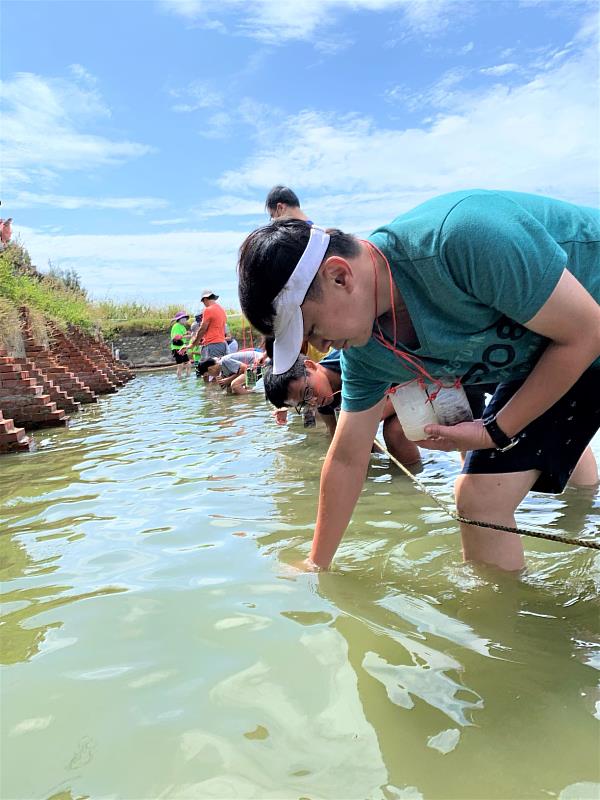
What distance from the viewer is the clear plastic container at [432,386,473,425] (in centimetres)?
186

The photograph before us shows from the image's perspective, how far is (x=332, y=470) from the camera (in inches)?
87.0

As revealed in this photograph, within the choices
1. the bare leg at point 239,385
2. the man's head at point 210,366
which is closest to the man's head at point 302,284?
the bare leg at point 239,385

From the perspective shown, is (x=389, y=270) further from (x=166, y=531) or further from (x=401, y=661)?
(x=166, y=531)

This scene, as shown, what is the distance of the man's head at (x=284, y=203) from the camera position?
4254 mm

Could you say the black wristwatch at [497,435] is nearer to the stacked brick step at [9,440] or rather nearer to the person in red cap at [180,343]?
the stacked brick step at [9,440]

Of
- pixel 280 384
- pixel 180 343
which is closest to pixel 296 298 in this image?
pixel 280 384

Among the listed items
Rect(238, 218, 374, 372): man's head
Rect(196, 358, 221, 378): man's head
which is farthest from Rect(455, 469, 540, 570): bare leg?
Rect(196, 358, 221, 378): man's head

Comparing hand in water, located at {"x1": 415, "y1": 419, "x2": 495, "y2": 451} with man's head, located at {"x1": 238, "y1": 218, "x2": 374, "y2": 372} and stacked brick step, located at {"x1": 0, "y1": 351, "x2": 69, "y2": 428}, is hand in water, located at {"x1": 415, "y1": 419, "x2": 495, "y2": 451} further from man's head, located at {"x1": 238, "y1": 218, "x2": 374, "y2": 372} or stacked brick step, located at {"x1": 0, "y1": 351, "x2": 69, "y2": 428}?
stacked brick step, located at {"x1": 0, "y1": 351, "x2": 69, "y2": 428}

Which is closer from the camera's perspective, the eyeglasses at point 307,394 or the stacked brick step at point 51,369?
the eyeglasses at point 307,394

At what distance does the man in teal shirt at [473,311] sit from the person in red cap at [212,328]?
9832mm

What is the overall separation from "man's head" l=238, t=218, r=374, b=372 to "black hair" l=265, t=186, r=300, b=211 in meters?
2.79

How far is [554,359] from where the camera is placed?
1.61 m

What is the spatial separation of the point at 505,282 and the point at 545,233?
154 mm

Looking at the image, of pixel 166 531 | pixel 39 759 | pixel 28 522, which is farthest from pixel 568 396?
pixel 28 522
